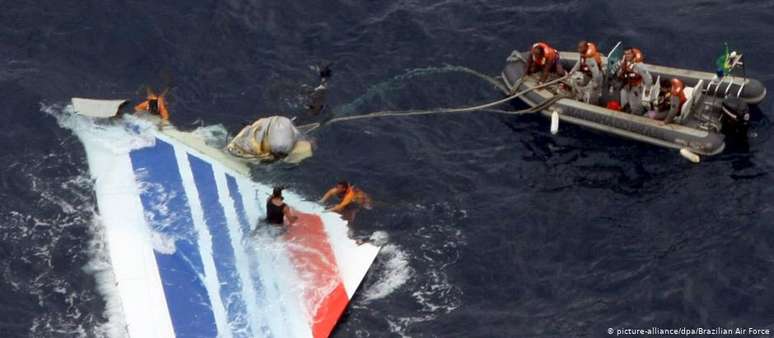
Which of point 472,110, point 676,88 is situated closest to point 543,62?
point 472,110

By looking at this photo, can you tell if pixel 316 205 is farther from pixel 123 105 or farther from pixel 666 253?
pixel 666 253

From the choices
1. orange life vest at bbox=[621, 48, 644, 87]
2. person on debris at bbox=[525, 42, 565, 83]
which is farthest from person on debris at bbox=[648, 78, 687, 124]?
person on debris at bbox=[525, 42, 565, 83]

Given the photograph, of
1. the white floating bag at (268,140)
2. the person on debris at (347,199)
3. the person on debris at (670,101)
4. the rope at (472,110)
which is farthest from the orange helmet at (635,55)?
the white floating bag at (268,140)

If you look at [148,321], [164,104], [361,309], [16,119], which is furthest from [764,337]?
[16,119]

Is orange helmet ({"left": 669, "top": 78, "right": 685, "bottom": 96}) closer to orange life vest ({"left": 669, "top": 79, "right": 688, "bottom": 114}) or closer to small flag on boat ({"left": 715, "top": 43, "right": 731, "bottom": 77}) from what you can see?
orange life vest ({"left": 669, "top": 79, "right": 688, "bottom": 114})

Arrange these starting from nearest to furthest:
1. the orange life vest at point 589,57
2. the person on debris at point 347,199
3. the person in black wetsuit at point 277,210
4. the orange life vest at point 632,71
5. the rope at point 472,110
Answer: the person in black wetsuit at point 277,210 → the person on debris at point 347,199 → the orange life vest at point 632,71 → the orange life vest at point 589,57 → the rope at point 472,110

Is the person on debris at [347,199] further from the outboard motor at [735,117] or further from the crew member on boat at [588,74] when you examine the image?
the outboard motor at [735,117]

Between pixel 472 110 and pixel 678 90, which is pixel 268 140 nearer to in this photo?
pixel 472 110
